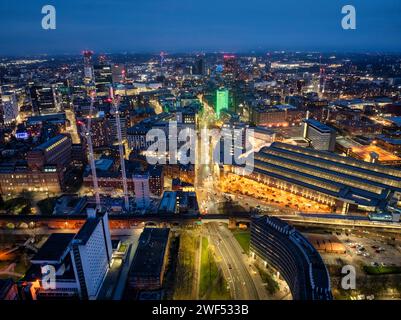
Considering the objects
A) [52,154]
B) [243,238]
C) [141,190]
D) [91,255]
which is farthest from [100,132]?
[243,238]

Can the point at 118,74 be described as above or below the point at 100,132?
above

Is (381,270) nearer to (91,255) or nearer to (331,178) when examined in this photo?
(331,178)

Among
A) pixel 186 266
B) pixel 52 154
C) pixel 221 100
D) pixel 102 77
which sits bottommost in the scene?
pixel 186 266

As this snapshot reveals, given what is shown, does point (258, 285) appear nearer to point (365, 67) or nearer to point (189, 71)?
point (189, 71)

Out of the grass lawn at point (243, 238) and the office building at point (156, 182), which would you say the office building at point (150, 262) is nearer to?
the grass lawn at point (243, 238)

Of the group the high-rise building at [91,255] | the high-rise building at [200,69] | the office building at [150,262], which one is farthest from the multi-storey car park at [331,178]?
the high-rise building at [200,69]

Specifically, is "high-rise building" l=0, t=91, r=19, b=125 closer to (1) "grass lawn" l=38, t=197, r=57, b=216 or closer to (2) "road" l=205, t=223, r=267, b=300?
(1) "grass lawn" l=38, t=197, r=57, b=216
